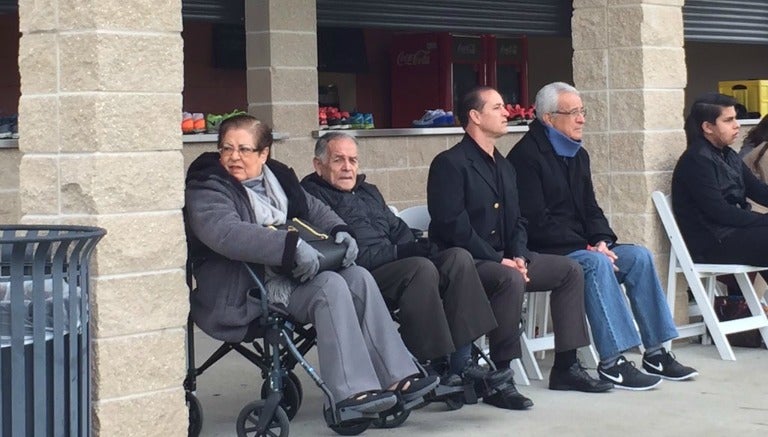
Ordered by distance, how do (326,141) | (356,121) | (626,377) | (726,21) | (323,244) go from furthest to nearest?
(726,21)
(356,121)
(626,377)
(326,141)
(323,244)

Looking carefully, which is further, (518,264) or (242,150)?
(518,264)

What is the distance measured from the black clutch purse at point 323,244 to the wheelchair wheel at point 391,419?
67cm

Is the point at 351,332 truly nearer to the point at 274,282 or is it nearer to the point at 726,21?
the point at 274,282

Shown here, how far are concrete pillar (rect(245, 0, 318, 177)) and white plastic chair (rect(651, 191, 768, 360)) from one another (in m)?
2.67

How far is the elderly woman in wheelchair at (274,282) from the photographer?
602 centimetres

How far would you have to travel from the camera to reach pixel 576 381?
7.32m

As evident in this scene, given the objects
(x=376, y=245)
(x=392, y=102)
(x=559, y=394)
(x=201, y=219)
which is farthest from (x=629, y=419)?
(x=392, y=102)

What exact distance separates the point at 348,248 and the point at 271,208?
0.37m

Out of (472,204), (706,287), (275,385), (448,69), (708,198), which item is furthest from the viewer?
(448,69)

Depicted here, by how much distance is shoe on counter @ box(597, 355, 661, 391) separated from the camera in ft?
24.3

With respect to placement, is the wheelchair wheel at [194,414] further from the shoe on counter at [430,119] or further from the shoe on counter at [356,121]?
the shoe on counter at [430,119]

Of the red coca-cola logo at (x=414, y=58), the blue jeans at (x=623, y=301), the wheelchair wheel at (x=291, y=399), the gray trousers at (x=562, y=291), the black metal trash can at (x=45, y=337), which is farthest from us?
the red coca-cola logo at (x=414, y=58)

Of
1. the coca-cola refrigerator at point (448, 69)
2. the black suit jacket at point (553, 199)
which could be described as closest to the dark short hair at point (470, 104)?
the black suit jacket at point (553, 199)

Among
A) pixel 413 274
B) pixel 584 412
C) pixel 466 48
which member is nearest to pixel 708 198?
pixel 584 412
